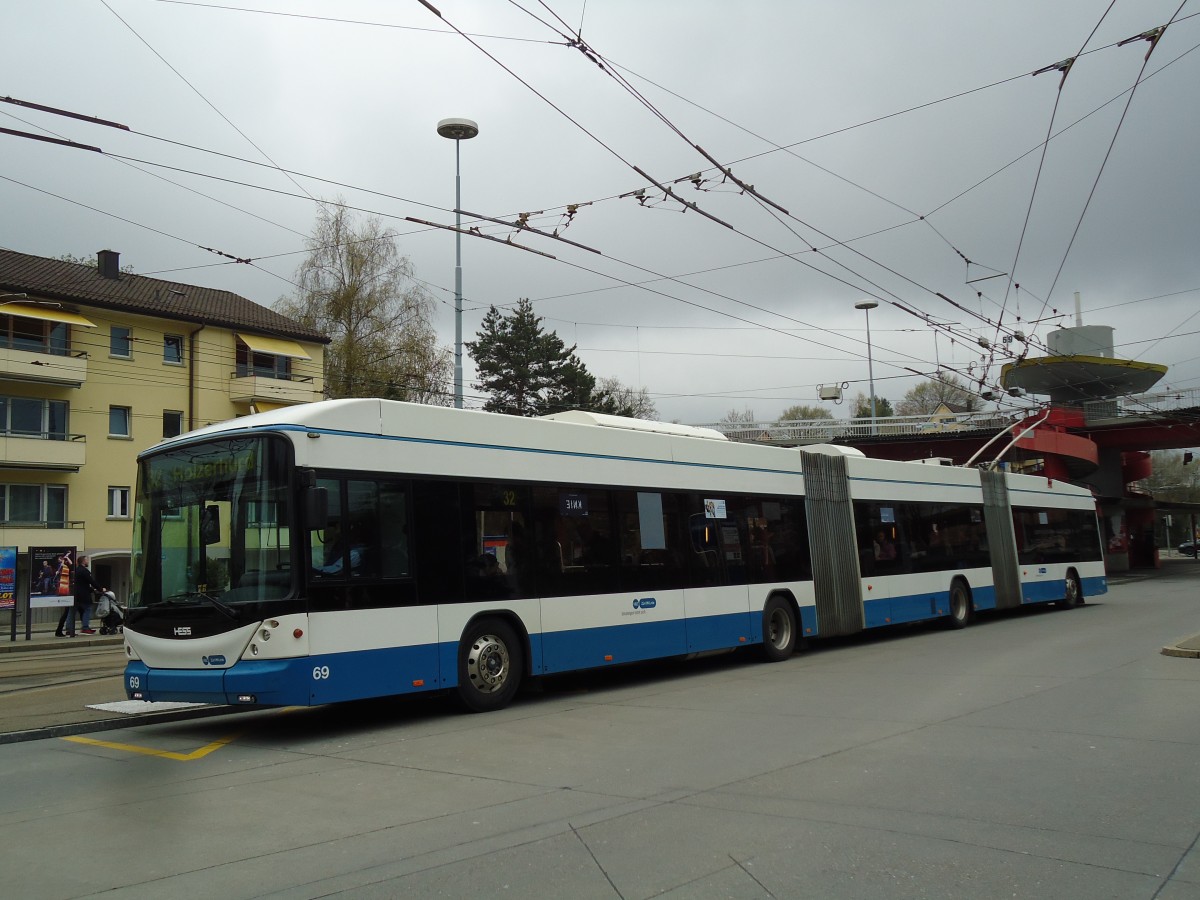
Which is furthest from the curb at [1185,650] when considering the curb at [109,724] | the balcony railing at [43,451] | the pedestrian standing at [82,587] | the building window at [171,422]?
the building window at [171,422]

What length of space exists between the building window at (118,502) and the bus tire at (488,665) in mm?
29746

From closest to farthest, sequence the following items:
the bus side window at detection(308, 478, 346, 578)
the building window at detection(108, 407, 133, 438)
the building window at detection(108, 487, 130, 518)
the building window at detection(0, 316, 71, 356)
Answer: the bus side window at detection(308, 478, 346, 578) < the building window at detection(0, 316, 71, 356) < the building window at detection(108, 487, 130, 518) < the building window at detection(108, 407, 133, 438)

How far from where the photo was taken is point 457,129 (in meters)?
20.8

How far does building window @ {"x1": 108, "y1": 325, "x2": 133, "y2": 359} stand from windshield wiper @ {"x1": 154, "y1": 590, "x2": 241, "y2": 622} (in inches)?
1200

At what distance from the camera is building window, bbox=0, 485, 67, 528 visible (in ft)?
111

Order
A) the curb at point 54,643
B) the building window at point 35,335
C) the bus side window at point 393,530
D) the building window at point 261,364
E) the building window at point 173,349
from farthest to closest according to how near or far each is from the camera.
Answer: the building window at point 261,364, the building window at point 173,349, the building window at point 35,335, the curb at point 54,643, the bus side window at point 393,530

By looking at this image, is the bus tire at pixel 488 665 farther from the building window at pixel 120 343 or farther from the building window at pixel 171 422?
the building window at pixel 120 343

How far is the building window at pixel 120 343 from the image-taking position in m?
37.0

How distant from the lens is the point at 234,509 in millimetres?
9430

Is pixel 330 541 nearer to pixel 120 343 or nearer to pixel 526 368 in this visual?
pixel 120 343

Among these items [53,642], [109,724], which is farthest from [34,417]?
[109,724]

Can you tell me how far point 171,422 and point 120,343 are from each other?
11.2 feet

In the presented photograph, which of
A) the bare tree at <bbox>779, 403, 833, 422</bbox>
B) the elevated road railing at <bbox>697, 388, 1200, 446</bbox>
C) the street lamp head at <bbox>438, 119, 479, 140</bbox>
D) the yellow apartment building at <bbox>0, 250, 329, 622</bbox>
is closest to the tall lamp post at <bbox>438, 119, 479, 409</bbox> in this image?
the street lamp head at <bbox>438, 119, 479, 140</bbox>

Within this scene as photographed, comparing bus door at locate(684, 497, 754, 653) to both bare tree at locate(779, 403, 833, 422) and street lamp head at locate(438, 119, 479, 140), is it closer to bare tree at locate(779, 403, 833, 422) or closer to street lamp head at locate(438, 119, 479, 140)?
street lamp head at locate(438, 119, 479, 140)
